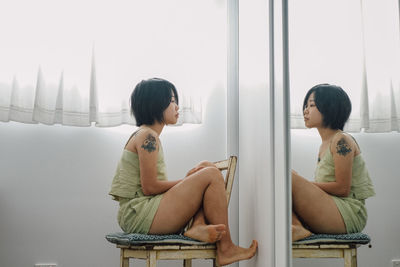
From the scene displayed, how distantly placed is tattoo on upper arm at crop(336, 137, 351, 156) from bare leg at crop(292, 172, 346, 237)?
13cm

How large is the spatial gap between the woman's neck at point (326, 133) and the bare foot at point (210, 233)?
65cm

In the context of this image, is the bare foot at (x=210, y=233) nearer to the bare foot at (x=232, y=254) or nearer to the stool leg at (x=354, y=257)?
the bare foot at (x=232, y=254)

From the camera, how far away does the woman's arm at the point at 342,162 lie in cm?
105

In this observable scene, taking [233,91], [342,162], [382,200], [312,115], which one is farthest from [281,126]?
[233,91]

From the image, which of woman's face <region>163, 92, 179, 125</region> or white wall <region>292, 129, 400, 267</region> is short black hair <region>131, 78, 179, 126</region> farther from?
white wall <region>292, 129, 400, 267</region>

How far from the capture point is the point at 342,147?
1.08m

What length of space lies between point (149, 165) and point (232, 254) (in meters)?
0.46

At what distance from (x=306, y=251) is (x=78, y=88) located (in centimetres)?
146

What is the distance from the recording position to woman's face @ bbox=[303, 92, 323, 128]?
119 centimetres

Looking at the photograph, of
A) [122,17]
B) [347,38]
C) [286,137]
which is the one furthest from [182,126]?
[347,38]

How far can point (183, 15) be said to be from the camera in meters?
2.45

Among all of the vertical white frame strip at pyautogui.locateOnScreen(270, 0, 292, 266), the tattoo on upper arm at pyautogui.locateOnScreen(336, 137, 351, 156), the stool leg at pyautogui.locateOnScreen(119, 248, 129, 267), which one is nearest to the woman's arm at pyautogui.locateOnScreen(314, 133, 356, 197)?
the tattoo on upper arm at pyautogui.locateOnScreen(336, 137, 351, 156)

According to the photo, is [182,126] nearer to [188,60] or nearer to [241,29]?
[188,60]

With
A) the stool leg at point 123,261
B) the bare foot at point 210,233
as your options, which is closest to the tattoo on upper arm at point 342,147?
the bare foot at point 210,233
